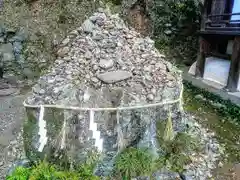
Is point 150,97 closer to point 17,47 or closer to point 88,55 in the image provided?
point 88,55

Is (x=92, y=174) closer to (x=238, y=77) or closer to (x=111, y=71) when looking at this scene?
(x=111, y=71)

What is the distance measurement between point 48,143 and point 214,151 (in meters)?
3.35

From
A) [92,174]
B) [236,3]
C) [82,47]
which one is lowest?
[92,174]

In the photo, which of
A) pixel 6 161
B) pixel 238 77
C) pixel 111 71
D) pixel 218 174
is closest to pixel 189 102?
pixel 238 77

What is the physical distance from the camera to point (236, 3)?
9.48 m

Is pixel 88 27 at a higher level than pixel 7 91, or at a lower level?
higher

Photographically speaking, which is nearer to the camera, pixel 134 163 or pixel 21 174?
pixel 21 174

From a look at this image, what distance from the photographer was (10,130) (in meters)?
6.16

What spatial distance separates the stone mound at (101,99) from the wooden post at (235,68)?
14.4ft

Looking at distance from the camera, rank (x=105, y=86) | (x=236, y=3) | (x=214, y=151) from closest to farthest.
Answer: (x=105, y=86), (x=214, y=151), (x=236, y=3)

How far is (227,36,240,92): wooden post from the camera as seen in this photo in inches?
321

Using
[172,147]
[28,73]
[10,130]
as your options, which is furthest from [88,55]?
[28,73]

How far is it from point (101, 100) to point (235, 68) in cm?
590

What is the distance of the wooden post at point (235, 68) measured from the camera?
8164 millimetres
